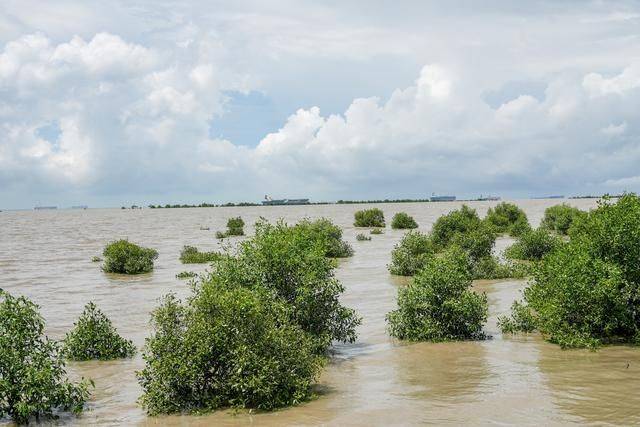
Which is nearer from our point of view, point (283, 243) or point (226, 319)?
point (226, 319)

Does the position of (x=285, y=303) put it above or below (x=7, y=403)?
above

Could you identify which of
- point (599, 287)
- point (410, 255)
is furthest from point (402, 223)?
point (599, 287)

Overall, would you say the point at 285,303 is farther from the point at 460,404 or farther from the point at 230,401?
the point at 460,404

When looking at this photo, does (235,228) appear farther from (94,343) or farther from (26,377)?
(26,377)

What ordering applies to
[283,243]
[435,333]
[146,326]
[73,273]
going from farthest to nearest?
[73,273] → [146,326] → [435,333] → [283,243]

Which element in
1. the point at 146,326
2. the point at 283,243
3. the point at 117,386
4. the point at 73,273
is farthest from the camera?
the point at 73,273

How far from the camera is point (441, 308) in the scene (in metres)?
16.8

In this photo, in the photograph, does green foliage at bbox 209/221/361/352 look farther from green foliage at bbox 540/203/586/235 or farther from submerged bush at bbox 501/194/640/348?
green foliage at bbox 540/203/586/235

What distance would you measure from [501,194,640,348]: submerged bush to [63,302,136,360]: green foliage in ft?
35.0

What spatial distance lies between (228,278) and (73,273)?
989 inches

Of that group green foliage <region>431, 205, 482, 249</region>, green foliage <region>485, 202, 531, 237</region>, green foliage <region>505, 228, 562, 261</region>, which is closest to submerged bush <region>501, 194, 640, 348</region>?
green foliage <region>505, 228, 562, 261</region>

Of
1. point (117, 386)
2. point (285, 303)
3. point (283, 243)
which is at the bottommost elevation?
point (117, 386)

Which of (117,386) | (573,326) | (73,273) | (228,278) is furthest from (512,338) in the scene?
(73,273)

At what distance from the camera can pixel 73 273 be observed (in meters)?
36.9
